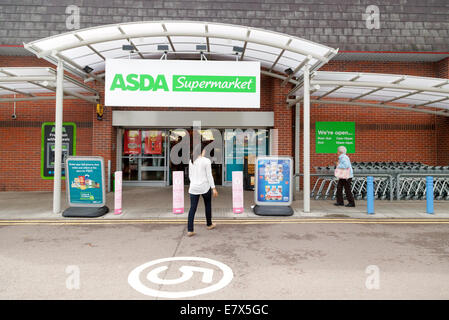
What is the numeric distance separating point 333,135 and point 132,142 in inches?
338

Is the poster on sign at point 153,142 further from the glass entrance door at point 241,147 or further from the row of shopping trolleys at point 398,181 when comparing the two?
the row of shopping trolleys at point 398,181

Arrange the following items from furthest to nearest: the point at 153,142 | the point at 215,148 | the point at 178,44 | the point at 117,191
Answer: the point at 215,148 → the point at 153,142 → the point at 178,44 → the point at 117,191

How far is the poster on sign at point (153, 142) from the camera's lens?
→ 13367 millimetres

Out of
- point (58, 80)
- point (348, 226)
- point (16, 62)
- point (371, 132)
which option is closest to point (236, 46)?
point (58, 80)

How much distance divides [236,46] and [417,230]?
6.31 metres

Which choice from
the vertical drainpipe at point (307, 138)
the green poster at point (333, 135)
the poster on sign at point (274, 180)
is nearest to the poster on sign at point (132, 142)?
the poster on sign at point (274, 180)

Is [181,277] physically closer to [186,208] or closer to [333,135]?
[186,208]

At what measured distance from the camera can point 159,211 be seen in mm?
7711

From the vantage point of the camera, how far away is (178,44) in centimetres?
885

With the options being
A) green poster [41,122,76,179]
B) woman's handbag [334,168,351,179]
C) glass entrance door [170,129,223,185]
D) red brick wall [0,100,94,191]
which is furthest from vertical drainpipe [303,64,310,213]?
green poster [41,122,76,179]

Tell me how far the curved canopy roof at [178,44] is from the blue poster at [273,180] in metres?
2.78

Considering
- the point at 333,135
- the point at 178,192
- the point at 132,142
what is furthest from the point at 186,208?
the point at 333,135
